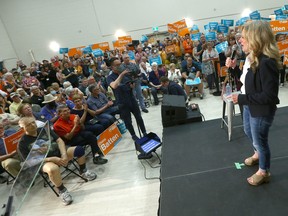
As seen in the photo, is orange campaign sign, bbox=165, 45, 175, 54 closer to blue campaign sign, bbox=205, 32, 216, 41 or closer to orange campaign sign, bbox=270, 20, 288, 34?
blue campaign sign, bbox=205, 32, 216, 41

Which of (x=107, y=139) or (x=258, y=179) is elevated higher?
(x=258, y=179)

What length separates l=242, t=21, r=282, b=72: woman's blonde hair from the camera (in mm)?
1479

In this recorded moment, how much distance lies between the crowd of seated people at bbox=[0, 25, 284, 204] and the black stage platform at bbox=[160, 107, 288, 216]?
1337 mm

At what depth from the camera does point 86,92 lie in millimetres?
5641

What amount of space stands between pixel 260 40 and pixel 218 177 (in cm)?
140

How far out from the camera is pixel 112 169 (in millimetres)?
3510

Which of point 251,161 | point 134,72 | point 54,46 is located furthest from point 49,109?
point 54,46

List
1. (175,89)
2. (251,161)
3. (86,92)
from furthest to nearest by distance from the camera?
1. (86,92)
2. (175,89)
3. (251,161)

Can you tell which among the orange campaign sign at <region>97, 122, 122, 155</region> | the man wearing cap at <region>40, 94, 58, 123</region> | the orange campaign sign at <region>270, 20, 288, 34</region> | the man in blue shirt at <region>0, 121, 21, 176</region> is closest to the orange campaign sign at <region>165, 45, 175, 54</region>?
the orange campaign sign at <region>270, 20, 288, 34</region>

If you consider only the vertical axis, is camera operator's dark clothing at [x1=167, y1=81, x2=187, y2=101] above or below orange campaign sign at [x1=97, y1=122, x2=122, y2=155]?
above

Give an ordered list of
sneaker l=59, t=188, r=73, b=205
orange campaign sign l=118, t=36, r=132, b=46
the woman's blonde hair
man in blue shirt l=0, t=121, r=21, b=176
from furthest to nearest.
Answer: orange campaign sign l=118, t=36, r=132, b=46
man in blue shirt l=0, t=121, r=21, b=176
sneaker l=59, t=188, r=73, b=205
the woman's blonde hair

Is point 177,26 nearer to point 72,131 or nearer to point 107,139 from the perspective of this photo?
point 107,139

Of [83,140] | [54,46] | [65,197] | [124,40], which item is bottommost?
[65,197]

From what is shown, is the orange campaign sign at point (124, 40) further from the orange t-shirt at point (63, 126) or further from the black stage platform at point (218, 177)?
the black stage platform at point (218, 177)
